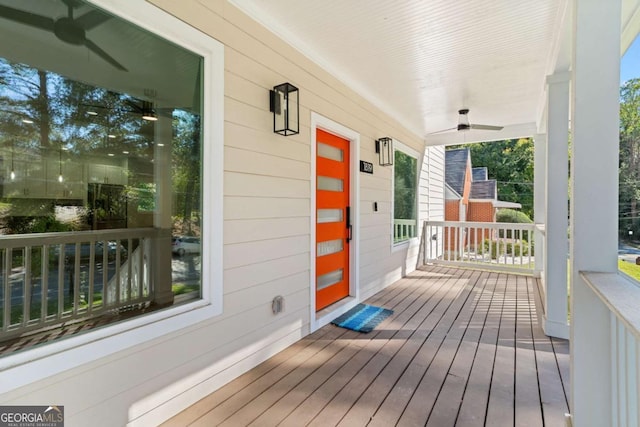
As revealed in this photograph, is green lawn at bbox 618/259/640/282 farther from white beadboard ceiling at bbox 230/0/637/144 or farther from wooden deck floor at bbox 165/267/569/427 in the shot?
Answer: white beadboard ceiling at bbox 230/0/637/144

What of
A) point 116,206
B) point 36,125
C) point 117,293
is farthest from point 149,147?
point 117,293

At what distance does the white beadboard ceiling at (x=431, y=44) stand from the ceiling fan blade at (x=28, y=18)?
1167mm

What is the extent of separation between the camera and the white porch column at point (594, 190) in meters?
1.56

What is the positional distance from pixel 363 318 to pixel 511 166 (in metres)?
22.7

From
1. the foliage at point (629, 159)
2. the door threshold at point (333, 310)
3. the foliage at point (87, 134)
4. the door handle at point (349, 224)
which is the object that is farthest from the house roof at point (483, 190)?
the foliage at point (87, 134)

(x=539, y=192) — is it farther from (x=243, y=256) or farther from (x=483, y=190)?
(x=483, y=190)

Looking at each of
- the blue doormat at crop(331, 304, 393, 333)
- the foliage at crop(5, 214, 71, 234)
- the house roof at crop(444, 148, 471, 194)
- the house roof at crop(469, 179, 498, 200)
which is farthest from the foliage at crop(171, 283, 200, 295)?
the house roof at crop(469, 179, 498, 200)

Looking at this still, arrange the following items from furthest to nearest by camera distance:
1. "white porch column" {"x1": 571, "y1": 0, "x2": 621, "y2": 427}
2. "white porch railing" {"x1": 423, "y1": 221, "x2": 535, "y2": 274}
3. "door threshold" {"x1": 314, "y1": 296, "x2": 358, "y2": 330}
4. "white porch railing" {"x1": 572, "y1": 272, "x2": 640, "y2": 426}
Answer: "white porch railing" {"x1": 423, "y1": 221, "x2": 535, "y2": 274}, "door threshold" {"x1": 314, "y1": 296, "x2": 358, "y2": 330}, "white porch column" {"x1": 571, "y1": 0, "x2": 621, "y2": 427}, "white porch railing" {"x1": 572, "y1": 272, "x2": 640, "y2": 426}

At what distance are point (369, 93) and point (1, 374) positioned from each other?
4.16 meters

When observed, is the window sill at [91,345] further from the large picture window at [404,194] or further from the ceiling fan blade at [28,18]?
the large picture window at [404,194]

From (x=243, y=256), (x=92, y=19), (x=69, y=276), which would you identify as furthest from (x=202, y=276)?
(x=92, y=19)

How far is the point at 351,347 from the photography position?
2.72m

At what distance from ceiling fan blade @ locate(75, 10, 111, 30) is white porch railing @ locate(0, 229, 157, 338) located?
115cm

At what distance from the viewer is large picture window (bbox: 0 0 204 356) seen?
158 cm
